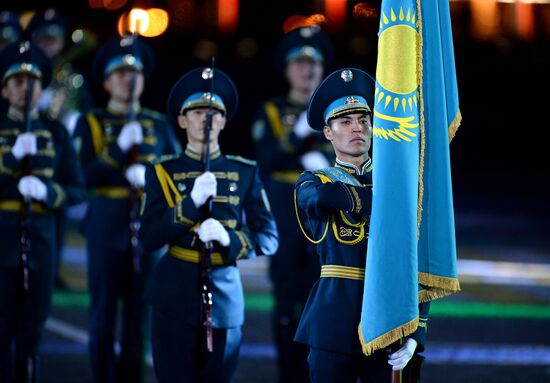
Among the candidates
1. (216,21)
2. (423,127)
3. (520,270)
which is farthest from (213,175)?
(216,21)

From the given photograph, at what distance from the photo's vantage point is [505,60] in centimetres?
2520

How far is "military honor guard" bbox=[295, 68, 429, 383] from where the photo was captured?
219 inches

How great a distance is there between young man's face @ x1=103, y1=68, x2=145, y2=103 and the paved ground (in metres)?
1.90

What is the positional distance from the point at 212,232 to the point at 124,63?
251 centimetres

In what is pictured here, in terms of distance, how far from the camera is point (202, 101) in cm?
679

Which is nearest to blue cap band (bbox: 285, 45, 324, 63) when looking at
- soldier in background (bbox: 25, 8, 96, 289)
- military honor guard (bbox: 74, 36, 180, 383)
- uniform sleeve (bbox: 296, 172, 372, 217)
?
military honor guard (bbox: 74, 36, 180, 383)

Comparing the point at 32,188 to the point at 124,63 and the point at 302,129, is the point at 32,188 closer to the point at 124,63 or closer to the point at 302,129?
the point at 124,63

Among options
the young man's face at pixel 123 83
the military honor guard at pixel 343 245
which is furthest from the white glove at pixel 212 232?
the young man's face at pixel 123 83

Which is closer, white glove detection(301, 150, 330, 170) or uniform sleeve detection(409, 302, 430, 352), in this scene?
uniform sleeve detection(409, 302, 430, 352)

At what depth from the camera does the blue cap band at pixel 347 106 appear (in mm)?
5785

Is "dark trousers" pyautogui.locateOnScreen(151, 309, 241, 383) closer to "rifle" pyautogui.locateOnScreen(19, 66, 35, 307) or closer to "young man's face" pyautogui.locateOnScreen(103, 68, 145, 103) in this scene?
"rifle" pyautogui.locateOnScreen(19, 66, 35, 307)

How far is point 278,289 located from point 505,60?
17168 millimetres

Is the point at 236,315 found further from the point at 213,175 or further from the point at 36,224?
the point at 36,224

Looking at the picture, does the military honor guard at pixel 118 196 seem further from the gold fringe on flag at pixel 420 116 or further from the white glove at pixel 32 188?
the gold fringe on flag at pixel 420 116
